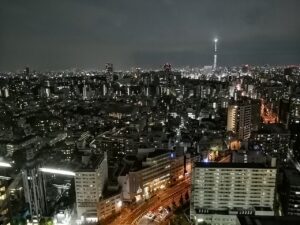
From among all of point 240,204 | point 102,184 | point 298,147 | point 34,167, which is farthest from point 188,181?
point 298,147

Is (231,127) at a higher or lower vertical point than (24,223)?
higher

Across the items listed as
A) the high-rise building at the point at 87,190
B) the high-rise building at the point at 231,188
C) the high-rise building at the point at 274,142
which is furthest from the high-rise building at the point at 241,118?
the high-rise building at the point at 87,190

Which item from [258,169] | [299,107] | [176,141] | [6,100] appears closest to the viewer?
[258,169]

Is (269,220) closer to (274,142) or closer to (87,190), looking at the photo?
(87,190)

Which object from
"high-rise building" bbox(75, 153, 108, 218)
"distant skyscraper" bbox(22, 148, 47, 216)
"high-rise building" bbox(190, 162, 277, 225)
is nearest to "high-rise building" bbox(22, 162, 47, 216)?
"distant skyscraper" bbox(22, 148, 47, 216)

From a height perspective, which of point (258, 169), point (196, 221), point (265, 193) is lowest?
point (196, 221)

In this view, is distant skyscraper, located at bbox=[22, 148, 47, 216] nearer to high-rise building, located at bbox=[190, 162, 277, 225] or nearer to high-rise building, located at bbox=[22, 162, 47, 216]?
high-rise building, located at bbox=[22, 162, 47, 216]

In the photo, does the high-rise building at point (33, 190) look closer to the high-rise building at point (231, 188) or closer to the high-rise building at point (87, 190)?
the high-rise building at point (87, 190)

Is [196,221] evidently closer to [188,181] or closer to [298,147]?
[188,181]

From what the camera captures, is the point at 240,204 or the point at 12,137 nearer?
the point at 240,204
